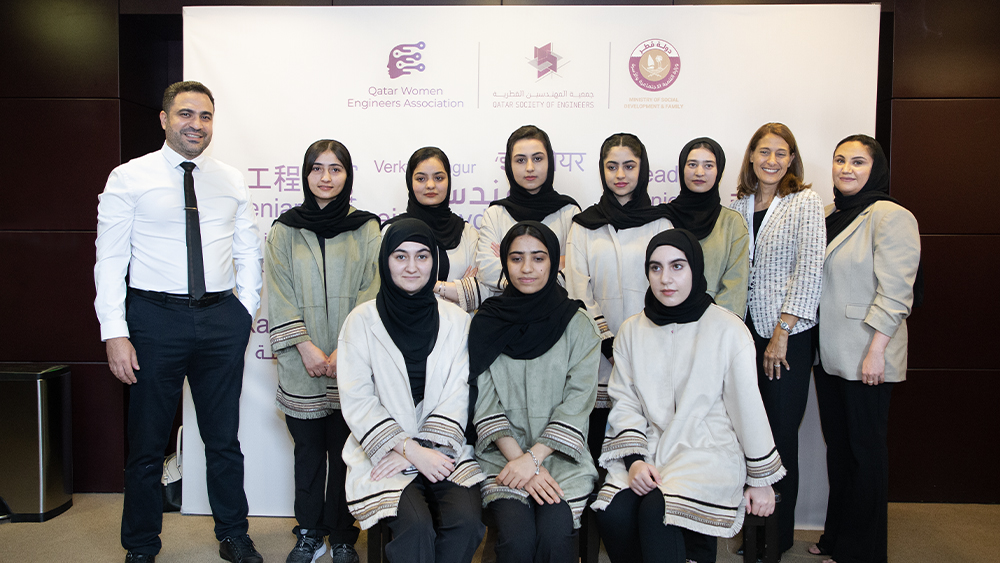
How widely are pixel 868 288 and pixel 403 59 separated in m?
2.43

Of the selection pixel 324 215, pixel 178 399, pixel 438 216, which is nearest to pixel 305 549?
pixel 178 399

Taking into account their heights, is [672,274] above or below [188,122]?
below

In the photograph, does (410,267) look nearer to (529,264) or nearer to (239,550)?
(529,264)

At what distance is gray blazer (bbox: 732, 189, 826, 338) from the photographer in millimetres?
2623

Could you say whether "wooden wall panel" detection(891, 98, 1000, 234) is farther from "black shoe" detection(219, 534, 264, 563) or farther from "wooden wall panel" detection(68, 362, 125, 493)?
"wooden wall panel" detection(68, 362, 125, 493)

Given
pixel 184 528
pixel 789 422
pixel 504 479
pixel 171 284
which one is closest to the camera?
pixel 504 479

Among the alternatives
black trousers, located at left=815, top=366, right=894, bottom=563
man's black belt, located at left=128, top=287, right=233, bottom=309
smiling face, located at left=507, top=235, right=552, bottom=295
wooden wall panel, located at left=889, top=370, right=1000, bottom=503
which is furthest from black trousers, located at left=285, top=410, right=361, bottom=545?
wooden wall panel, located at left=889, top=370, right=1000, bottom=503

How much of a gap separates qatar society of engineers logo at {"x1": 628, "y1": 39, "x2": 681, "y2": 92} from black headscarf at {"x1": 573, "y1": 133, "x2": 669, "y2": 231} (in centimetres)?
67

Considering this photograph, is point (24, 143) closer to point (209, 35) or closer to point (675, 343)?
point (209, 35)

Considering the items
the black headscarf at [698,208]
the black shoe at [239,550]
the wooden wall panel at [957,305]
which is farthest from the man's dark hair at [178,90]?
the wooden wall panel at [957,305]

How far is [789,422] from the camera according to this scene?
2.71 metres

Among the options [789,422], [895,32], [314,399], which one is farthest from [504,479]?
[895,32]

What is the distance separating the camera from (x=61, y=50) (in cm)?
341

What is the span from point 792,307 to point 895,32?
6.11 ft
